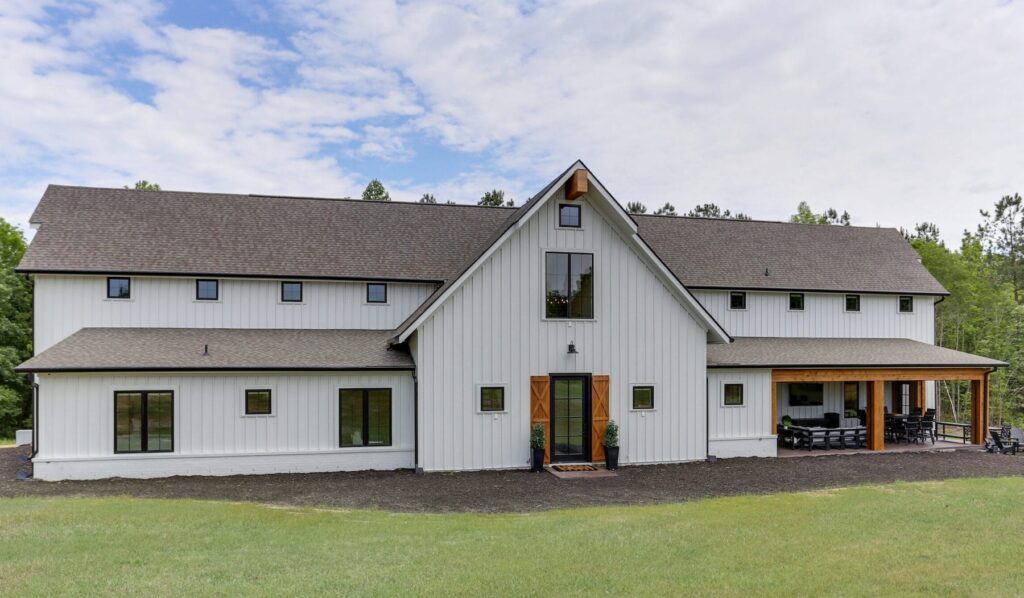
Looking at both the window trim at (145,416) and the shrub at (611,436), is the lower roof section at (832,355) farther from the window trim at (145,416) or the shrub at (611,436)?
the window trim at (145,416)

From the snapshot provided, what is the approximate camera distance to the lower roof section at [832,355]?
18031mm

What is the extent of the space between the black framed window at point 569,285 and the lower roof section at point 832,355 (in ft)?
13.0

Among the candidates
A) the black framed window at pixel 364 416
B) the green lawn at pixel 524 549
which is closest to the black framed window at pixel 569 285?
the black framed window at pixel 364 416

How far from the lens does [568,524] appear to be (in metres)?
9.92

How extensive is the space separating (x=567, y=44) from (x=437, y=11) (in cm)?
404

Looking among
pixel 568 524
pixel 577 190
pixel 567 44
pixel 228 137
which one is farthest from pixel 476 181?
pixel 568 524

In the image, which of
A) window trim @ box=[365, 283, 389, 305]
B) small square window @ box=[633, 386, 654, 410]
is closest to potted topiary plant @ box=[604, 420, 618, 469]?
small square window @ box=[633, 386, 654, 410]

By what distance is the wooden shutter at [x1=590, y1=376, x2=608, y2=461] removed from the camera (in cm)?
1597

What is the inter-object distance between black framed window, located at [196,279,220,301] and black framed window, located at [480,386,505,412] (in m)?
7.52

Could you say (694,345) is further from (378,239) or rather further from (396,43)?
(396,43)

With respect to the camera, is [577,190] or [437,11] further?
[437,11]

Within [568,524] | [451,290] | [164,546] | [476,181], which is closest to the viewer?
[164,546]

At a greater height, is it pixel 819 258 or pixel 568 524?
pixel 819 258

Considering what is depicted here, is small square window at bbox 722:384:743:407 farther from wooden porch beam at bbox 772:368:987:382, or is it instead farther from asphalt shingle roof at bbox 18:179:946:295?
asphalt shingle roof at bbox 18:179:946:295
